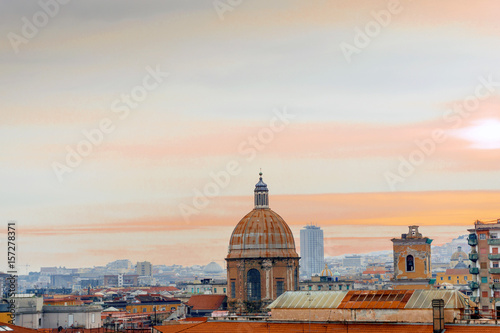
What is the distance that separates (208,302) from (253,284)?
15.0m

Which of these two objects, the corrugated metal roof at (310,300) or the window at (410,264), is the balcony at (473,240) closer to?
the window at (410,264)

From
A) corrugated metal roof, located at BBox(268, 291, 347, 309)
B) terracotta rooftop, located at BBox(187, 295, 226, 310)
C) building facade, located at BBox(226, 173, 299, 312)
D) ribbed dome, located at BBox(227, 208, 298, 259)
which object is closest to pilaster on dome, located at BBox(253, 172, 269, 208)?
ribbed dome, located at BBox(227, 208, 298, 259)

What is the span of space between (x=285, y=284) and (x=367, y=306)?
67499 millimetres

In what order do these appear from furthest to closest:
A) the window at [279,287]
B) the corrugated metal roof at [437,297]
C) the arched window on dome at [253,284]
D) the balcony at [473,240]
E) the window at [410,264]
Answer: the arched window on dome at [253,284]
the window at [279,287]
the balcony at [473,240]
the window at [410,264]
the corrugated metal roof at [437,297]

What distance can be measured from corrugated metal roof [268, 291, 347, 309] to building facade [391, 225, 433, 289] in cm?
3261

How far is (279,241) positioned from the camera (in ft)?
534

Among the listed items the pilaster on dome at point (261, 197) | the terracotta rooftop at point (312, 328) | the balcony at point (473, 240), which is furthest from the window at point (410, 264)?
the terracotta rooftop at point (312, 328)

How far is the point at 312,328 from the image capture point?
93.2 metres

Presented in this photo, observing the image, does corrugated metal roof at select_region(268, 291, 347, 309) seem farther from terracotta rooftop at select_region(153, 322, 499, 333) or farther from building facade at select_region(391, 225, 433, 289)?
building facade at select_region(391, 225, 433, 289)

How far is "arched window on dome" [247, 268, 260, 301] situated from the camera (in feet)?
533

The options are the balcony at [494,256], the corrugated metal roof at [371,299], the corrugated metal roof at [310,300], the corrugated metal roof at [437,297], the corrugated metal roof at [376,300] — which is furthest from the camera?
the balcony at [494,256]

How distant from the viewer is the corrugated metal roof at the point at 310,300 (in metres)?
97.2

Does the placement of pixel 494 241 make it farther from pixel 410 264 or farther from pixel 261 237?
pixel 261 237

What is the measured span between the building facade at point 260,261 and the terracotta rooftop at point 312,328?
60.1 m
